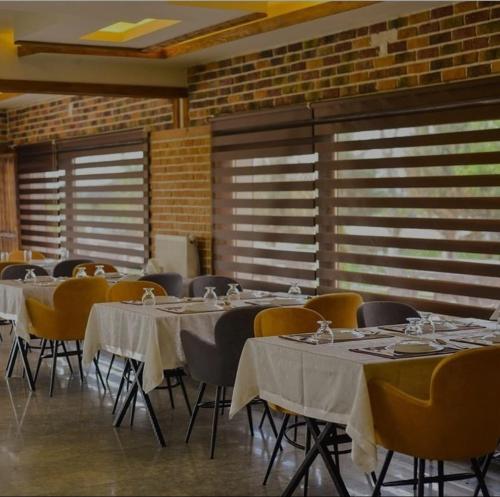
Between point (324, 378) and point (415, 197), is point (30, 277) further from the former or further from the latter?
point (324, 378)

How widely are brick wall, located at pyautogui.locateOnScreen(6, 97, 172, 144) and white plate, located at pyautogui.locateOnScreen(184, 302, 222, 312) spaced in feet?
14.5

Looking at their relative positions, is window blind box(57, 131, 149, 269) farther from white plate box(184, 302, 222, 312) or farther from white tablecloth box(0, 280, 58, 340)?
white plate box(184, 302, 222, 312)

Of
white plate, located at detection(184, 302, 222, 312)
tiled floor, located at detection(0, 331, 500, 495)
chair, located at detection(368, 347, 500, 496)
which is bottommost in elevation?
tiled floor, located at detection(0, 331, 500, 495)

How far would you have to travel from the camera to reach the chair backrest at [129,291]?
24.7 feet

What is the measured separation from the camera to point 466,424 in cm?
431

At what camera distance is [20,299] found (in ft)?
26.7

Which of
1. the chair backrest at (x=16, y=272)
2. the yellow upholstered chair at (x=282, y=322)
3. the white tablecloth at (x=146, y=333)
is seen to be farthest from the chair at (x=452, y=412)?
the chair backrest at (x=16, y=272)

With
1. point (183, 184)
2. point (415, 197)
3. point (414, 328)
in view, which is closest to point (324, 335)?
point (414, 328)

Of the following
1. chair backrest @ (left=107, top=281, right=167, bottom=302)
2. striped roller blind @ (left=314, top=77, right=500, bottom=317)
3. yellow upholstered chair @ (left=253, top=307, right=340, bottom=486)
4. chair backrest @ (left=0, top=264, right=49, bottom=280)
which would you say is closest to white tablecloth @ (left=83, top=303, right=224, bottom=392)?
chair backrest @ (left=107, top=281, right=167, bottom=302)

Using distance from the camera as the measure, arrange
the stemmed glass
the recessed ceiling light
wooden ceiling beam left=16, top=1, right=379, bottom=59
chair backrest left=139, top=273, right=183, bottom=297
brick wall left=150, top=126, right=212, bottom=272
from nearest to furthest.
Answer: the stemmed glass → wooden ceiling beam left=16, top=1, right=379, bottom=59 → chair backrest left=139, top=273, right=183, bottom=297 → the recessed ceiling light → brick wall left=150, top=126, right=212, bottom=272

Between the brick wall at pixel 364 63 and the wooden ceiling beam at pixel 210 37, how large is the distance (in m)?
0.53

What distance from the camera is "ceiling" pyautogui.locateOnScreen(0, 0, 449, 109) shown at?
7180mm

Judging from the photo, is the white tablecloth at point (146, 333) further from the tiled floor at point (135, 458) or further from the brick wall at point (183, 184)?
the brick wall at point (183, 184)

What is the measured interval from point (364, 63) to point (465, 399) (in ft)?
13.4
